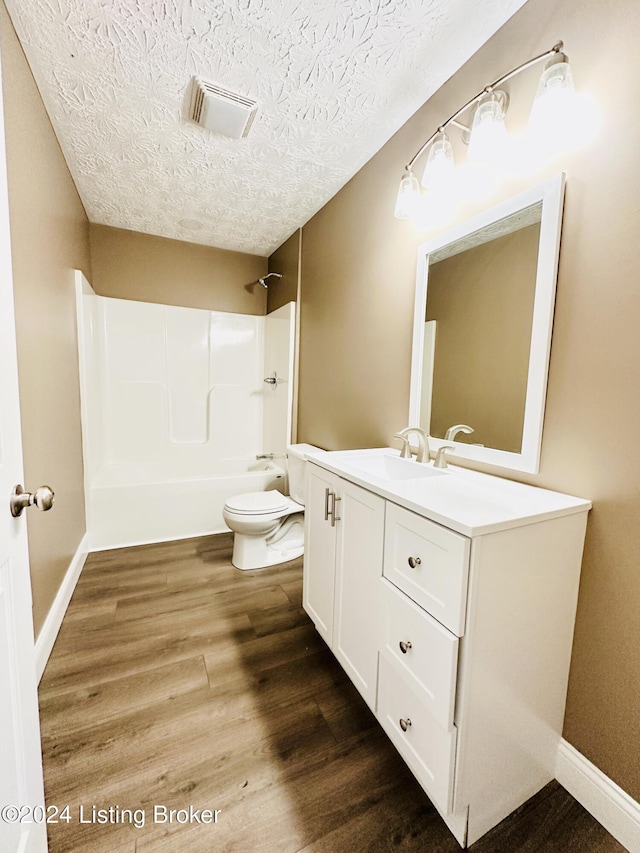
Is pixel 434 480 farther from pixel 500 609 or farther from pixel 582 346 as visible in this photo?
pixel 582 346

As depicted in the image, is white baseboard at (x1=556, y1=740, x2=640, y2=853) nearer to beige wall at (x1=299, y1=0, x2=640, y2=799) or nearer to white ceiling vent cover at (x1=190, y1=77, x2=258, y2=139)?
beige wall at (x1=299, y1=0, x2=640, y2=799)

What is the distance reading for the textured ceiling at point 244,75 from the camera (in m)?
1.19

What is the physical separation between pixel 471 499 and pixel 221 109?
1.94m

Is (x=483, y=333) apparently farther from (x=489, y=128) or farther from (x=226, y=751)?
(x=226, y=751)

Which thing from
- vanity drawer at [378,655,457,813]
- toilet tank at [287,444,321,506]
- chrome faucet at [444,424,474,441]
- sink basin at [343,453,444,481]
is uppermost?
chrome faucet at [444,424,474,441]

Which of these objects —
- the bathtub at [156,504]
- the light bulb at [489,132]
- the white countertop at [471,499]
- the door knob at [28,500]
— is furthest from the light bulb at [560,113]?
the bathtub at [156,504]

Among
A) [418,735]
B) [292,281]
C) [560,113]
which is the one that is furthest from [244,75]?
[418,735]

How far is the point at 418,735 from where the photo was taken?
0.98m

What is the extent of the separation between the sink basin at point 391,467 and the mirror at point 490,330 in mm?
151

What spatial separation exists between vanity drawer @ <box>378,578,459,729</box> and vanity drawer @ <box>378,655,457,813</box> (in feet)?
0.14

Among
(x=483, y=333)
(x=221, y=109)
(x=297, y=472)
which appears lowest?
(x=297, y=472)

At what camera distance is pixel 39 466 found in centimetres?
152

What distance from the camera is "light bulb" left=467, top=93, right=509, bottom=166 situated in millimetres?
1166

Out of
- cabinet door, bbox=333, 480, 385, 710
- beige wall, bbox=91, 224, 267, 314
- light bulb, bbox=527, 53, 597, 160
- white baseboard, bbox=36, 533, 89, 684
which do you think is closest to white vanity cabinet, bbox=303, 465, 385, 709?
cabinet door, bbox=333, 480, 385, 710
